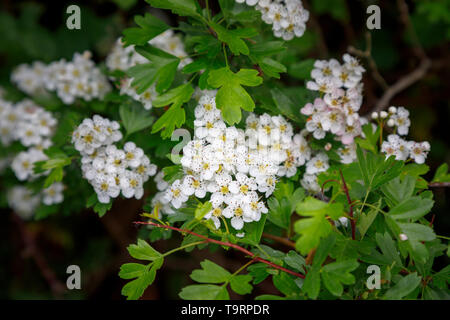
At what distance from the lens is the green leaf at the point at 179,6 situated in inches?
64.6

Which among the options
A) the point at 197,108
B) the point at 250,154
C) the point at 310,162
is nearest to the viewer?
the point at 250,154

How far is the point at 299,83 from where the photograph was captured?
326 cm

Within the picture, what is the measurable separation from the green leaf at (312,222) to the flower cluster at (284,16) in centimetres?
95

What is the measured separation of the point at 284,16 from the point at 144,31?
64 cm

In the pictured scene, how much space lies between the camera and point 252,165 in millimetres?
1553

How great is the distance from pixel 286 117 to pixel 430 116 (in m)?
2.09

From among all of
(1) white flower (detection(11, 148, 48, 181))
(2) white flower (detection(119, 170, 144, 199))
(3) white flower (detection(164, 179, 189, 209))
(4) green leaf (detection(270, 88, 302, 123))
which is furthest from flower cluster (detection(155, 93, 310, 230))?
(1) white flower (detection(11, 148, 48, 181))

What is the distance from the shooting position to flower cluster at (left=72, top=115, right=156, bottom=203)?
5.73ft

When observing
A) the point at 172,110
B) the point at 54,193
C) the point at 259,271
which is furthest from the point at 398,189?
the point at 54,193

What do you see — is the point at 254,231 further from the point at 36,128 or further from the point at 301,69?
the point at 36,128

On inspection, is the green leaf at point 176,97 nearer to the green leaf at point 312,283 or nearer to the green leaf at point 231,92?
the green leaf at point 231,92

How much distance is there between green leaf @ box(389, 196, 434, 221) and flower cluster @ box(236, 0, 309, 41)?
3.17 ft
